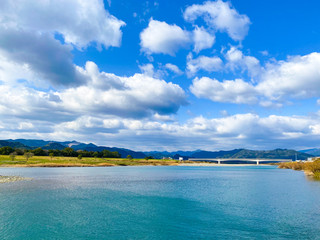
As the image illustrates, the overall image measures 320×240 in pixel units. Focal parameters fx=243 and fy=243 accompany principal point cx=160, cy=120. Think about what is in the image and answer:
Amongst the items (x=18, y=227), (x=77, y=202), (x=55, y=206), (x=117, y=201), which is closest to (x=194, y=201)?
(x=117, y=201)

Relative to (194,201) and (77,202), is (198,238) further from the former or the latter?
(77,202)

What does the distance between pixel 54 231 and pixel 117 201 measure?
22544mm

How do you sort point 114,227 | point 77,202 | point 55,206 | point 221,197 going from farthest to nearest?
point 221,197
point 77,202
point 55,206
point 114,227

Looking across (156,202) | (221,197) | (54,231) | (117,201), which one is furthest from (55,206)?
(221,197)

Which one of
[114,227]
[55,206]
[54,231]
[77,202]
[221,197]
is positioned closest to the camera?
[54,231]

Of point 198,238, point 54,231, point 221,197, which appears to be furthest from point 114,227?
point 221,197

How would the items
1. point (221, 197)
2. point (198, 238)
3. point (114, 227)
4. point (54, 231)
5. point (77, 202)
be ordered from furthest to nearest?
1. point (221, 197)
2. point (77, 202)
3. point (114, 227)
4. point (54, 231)
5. point (198, 238)

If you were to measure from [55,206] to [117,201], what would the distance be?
13.0 m

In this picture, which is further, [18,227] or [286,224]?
[286,224]

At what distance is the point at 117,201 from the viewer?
179ft

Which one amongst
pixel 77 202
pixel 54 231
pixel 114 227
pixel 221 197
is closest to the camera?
pixel 54 231

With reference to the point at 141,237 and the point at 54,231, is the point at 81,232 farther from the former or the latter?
the point at 141,237

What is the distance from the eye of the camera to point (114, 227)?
3484cm

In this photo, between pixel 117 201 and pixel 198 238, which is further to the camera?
pixel 117 201
